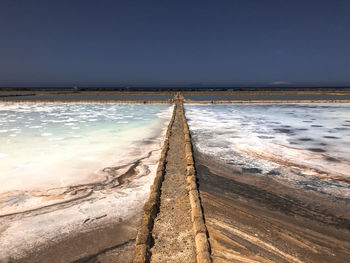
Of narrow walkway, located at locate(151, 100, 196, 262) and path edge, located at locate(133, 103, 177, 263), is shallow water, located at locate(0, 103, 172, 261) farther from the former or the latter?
narrow walkway, located at locate(151, 100, 196, 262)

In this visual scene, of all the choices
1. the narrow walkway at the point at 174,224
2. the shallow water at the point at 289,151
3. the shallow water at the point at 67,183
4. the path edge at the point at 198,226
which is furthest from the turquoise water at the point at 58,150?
the shallow water at the point at 289,151

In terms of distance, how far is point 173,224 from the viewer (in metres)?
2.46

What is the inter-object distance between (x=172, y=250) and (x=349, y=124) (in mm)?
9549

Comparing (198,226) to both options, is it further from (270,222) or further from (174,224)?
(270,222)

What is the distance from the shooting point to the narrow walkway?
204 cm

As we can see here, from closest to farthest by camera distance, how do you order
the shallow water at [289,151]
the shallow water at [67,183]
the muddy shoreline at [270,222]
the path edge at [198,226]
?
the path edge at [198,226], the muddy shoreline at [270,222], the shallow water at [67,183], the shallow water at [289,151]

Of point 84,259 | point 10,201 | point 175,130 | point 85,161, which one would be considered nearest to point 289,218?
point 84,259

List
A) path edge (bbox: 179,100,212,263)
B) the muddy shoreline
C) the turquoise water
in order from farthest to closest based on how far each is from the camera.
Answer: the turquoise water, the muddy shoreline, path edge (bbox: 179,100,212,263)

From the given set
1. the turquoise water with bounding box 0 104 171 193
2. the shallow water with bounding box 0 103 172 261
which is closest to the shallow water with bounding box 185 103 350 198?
the shallow water with bounding box 0 103 172 261

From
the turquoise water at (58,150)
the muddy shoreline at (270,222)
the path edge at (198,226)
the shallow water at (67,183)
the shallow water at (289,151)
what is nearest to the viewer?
the path edge at (198,226)

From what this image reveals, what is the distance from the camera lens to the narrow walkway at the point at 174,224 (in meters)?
2.04

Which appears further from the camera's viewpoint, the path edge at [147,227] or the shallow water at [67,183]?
the shallow water at [67,183]

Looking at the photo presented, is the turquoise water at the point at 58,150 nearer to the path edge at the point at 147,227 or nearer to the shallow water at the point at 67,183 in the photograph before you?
the shallow water at the point at 67,183

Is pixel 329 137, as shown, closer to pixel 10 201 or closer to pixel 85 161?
pixel 85 161
